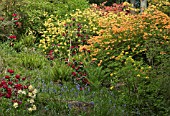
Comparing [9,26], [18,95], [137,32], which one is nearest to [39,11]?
[9,26]

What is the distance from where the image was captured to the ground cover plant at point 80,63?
5.22 metres

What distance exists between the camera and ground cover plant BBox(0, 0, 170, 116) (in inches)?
205

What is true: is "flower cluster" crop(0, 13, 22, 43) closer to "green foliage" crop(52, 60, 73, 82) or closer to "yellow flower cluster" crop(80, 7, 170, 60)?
"yellow flower cluster" crop(80, 7, 170, 60)

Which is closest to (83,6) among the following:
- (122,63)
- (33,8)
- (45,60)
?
(33,8)

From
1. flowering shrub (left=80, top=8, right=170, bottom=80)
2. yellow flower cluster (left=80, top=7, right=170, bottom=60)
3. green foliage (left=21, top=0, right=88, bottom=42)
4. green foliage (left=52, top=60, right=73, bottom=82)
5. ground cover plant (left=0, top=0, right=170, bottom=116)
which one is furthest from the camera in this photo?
green foliage (left=21, top=0, right=88, bottom=42)

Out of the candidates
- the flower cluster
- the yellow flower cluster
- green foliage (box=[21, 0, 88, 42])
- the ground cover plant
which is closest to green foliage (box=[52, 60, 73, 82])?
the ground cover plant

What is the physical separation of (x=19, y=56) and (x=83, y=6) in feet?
14.8

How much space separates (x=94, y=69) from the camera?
281 inches

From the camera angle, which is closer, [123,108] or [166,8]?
[123,108]

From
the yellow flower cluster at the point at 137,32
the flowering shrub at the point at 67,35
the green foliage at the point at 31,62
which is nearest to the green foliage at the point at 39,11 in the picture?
the flowering shrub at the point at 67,35

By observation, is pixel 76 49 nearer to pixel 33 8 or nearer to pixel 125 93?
pixel 33 8

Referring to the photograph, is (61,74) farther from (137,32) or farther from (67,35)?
(67,35)

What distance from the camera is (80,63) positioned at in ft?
25.2

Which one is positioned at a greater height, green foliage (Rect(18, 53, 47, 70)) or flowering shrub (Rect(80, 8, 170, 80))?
flowering shrub (Rect(80, 8, 170, 80))
